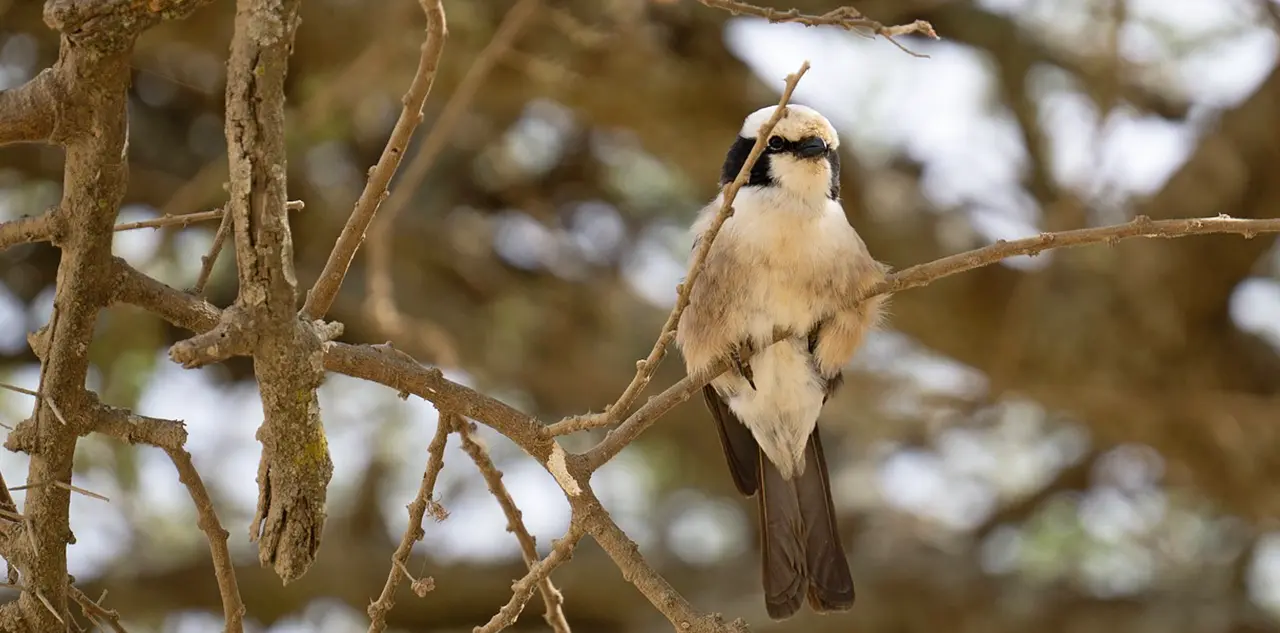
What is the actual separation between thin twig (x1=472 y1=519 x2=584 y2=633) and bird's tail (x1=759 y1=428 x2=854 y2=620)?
1.40m

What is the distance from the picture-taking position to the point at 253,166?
1.54 meters

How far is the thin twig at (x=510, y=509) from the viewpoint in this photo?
7.40ft

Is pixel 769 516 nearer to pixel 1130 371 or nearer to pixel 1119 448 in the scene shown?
pixel 1130 371

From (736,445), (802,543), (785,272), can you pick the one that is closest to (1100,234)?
(785,272)

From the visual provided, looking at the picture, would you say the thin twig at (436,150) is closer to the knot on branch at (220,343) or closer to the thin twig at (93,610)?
the thin twig at (93,610)

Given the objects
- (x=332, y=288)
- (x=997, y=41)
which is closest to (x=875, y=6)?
(x=997, y=41)

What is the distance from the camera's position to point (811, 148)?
3369 millimetres

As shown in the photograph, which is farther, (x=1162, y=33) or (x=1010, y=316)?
(x=1162, y=33)

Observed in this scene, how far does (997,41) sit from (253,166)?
4.60m

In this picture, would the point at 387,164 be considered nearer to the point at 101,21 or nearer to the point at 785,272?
the point at 101,21

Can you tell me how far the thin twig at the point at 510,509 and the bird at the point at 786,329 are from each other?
0.72 meters

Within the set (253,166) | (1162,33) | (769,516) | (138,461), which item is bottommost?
(253,166)

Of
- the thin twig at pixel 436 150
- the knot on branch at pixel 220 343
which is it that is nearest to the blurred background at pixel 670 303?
the thin twig at pixel 436 150

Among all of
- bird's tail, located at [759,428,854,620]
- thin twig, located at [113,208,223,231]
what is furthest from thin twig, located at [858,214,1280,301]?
bird's tail, located at [759,428,854,620]
